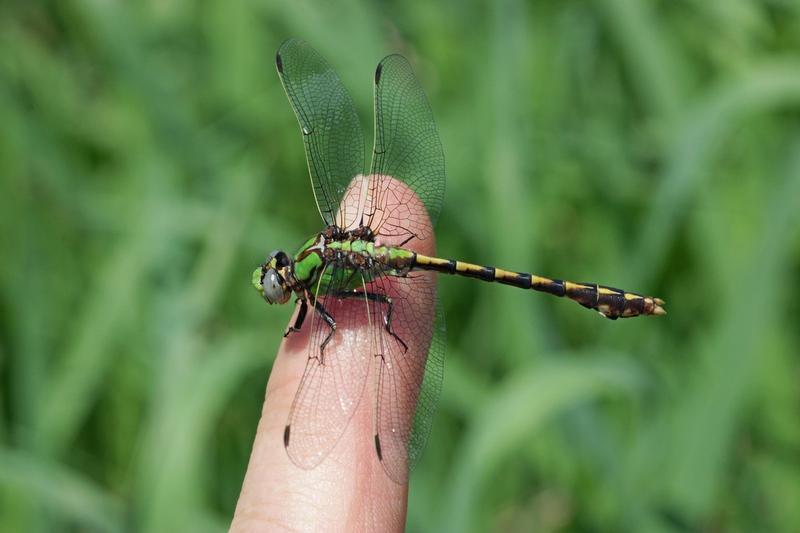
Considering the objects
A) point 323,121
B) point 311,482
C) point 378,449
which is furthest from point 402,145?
point 311,482

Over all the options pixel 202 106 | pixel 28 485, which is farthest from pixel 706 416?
pixel 202 106

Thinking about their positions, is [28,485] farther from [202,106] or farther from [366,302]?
[202,106]

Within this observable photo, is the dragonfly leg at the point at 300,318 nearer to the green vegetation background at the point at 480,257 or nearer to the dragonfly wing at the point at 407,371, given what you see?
the dragonfly wing at the point at 407,371

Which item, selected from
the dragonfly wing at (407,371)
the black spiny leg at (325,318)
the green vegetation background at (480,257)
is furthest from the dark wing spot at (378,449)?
the green vegetation background at (480,257)

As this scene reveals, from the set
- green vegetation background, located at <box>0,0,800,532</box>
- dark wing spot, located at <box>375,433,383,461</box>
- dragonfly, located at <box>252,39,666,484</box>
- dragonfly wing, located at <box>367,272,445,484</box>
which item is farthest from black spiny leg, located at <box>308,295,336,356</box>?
green vegetation background, located at <box>0,0,800,532</box>

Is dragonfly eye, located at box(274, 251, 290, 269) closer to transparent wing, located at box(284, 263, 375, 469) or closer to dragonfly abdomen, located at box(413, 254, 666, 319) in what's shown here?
transparent wing, located at box(284, 263, 375, 469)

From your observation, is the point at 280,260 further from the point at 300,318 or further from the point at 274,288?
the point at 300,318
